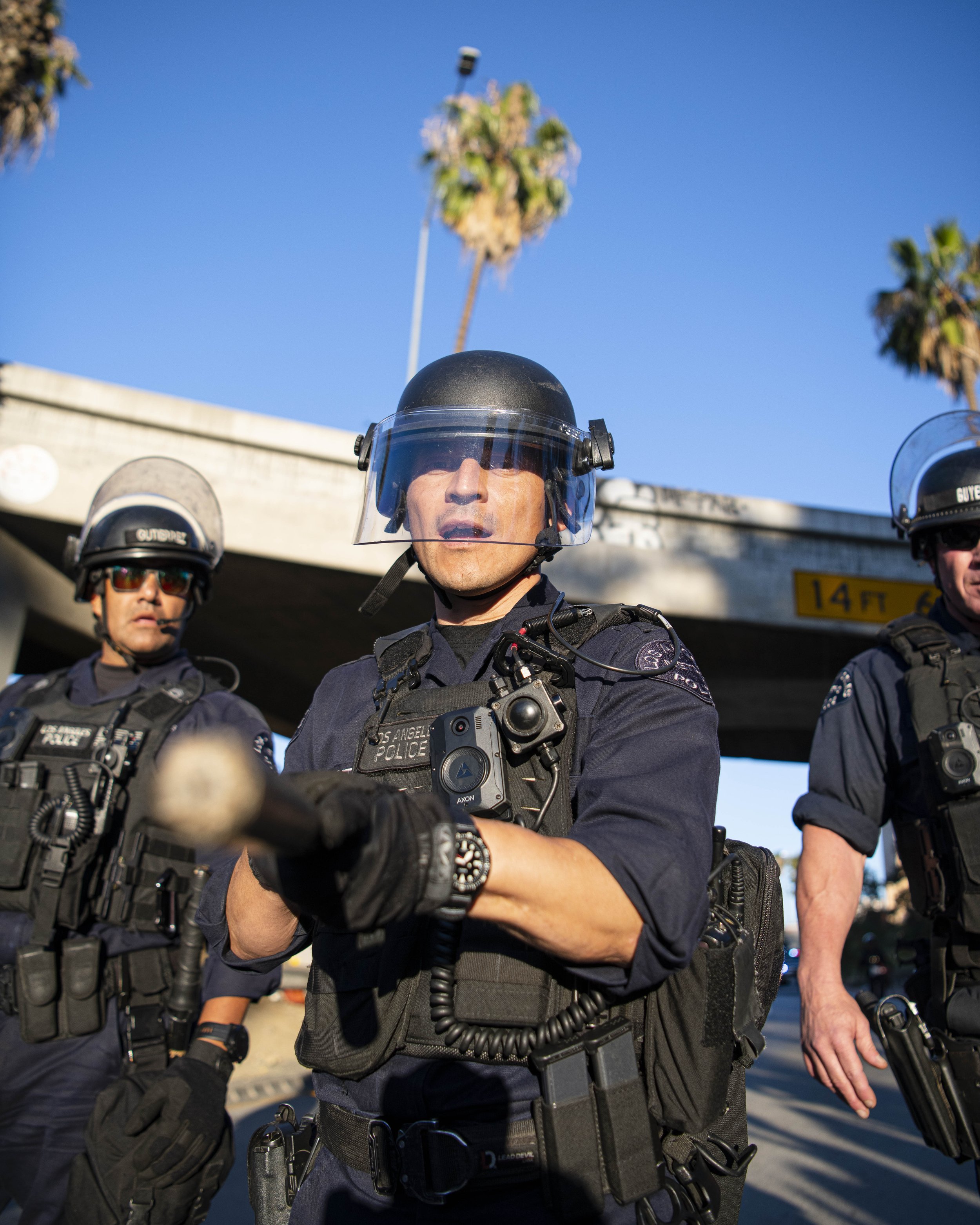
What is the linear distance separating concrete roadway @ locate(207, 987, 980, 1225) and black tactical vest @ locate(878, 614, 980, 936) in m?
2.20

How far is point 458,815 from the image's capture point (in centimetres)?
129

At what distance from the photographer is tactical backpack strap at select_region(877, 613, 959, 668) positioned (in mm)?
3072

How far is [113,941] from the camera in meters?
3.33

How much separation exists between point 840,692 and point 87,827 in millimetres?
2720

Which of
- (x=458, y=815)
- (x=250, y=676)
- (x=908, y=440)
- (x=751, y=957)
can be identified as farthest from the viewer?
(x=250, y=676)

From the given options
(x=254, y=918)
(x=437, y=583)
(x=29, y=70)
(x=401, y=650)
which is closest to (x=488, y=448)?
(x=437, y=583)

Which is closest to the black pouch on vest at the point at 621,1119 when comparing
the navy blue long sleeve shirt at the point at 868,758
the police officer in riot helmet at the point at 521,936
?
the police officer in riot helmet at the point at 521,936

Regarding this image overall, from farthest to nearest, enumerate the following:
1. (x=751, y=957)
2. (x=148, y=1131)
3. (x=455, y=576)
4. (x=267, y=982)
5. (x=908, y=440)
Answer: (x=908, y=440) < (x=267, y=982) < (x=148, y=1131) < (x=455, y=576) < (x=751, y=957)

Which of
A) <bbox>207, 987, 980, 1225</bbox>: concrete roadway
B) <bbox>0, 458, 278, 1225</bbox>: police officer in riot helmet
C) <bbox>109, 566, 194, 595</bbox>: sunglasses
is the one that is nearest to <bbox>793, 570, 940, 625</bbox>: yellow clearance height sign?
<bbox>207, 987, 980, 1225</bbox>: concrete roadway

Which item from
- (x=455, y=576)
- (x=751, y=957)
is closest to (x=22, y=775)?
(x=455, y=576)

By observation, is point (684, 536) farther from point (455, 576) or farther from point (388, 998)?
point (388, 998)

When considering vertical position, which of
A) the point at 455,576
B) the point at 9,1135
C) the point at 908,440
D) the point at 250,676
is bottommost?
the point at 9,1135

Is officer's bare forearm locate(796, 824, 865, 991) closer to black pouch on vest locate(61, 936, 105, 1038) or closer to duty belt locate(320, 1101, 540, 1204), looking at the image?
duty belt locate(320, 1101, 540, 1204)

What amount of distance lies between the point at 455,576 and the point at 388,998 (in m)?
0.92
